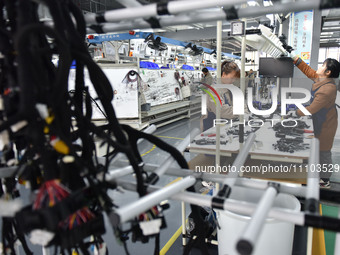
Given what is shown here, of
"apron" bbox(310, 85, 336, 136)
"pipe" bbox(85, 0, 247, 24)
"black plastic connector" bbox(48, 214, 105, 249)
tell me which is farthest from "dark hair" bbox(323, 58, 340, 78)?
"black plastic connector" bbox(48, 214, 105, 249)

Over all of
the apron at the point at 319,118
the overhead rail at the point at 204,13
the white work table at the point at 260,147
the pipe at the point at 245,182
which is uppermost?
the overhead rail at the point at 204,13

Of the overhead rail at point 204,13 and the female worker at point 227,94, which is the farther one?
the female worker at point 227,94

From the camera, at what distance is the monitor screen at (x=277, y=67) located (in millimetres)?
4066

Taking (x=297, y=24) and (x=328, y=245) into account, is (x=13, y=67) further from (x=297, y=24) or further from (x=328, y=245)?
(x=297, y=24)

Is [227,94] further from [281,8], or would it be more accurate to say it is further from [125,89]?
[125,89]

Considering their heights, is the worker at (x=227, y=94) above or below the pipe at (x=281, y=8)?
below

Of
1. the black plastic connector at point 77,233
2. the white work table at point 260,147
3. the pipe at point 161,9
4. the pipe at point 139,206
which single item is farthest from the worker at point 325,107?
the black plastic connector at point 77,233

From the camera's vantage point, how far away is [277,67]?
4230 millimetres

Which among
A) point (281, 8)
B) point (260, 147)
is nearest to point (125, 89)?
point (260, 147)

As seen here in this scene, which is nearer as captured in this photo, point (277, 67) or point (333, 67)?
point (333, 67)

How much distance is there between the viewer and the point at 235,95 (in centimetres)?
211

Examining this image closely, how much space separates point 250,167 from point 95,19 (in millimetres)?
2124

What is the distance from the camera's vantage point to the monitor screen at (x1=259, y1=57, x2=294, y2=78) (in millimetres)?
4066

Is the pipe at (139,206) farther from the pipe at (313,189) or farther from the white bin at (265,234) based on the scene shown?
the white bin at (265,234)
